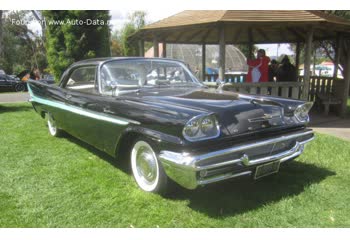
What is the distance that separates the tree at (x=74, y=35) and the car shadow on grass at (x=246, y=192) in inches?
408

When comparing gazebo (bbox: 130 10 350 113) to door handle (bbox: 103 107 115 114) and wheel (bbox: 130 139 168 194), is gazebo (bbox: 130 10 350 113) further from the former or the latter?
wheel (bbox: 130 139 168 194)

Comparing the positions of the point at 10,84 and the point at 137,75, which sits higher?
the point at 137,75

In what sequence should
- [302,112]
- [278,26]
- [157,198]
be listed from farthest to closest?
[278,26] < [302,112] < [157,198]

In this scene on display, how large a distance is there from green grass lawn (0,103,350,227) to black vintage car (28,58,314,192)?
1.03ft

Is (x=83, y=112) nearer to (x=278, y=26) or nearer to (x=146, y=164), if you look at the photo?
(x=146, y=164)

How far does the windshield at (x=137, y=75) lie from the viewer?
14.4 feet

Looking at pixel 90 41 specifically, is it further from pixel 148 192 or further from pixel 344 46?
pixel 148 192

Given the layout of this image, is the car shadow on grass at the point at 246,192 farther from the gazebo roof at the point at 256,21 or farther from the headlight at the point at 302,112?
the gazebo roof at the point at 256,21

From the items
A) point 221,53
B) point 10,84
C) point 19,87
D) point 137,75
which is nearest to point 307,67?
point 221,53

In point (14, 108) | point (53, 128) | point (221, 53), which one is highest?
point (221, 53)

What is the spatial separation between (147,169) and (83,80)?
2488 mm

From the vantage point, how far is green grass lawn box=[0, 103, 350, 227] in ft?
10.5

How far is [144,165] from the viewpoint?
3812 millimetres

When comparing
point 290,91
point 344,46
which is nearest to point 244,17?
point 290,91
